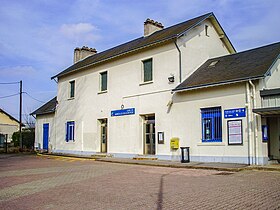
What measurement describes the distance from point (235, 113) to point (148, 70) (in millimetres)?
6298

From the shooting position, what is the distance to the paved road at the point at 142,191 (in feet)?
22.6

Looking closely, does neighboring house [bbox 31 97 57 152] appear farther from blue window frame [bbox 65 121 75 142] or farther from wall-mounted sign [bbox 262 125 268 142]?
wall-mounted sign [bbox 262 125 268 142]

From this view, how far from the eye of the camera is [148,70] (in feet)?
61.1

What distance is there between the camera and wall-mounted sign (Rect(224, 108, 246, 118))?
13.8 meters

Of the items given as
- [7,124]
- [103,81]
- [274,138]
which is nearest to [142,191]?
[274,138]

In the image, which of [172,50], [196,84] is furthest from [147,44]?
[196,84]

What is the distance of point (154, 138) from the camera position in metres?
18.0

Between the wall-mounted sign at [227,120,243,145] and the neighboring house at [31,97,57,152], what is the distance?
1718 cm

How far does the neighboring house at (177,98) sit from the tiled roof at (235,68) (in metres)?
0.05

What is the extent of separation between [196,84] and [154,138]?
14.2 feet

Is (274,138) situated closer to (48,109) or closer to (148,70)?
(148,70)

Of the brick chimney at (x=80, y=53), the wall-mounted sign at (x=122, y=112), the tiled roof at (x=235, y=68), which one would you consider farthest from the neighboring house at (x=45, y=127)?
the tiled roof at (x=235, y=68)

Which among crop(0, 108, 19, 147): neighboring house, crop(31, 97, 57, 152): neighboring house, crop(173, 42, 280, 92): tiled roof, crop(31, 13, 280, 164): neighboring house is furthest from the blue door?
crop(173, 42, 280, 92): tiled roof

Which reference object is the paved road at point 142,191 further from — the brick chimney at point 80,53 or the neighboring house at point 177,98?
the brick chimney at point 80,53
